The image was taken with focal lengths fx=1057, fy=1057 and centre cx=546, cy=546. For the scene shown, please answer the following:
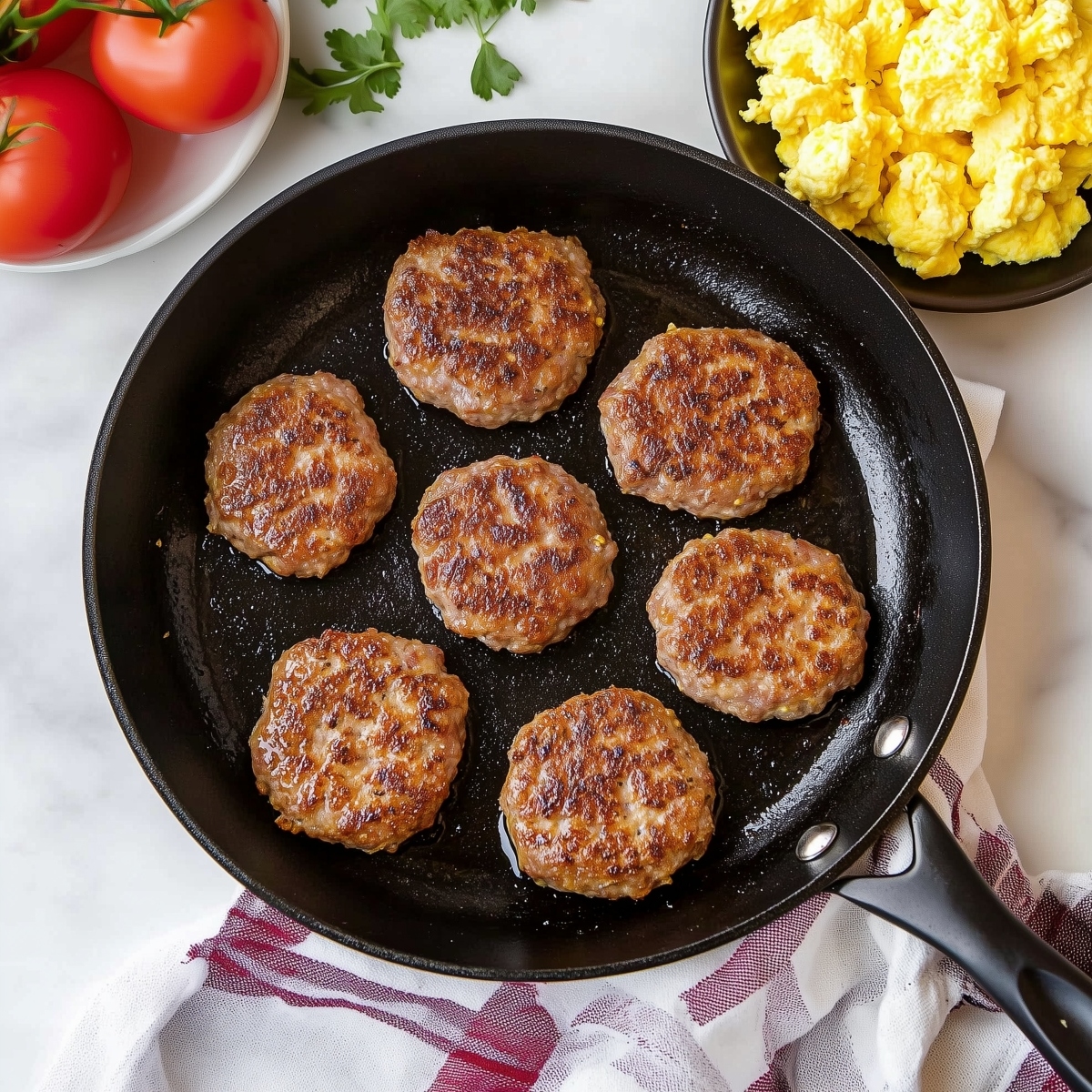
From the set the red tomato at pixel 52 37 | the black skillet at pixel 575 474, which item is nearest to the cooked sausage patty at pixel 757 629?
the black skillet at pixel 575 474

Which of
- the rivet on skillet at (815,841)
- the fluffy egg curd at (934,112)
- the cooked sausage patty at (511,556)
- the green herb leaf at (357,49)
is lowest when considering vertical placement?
the rivet on skillet at (815,841)

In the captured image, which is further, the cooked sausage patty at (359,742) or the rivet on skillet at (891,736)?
the rivet on skillet at (891,736)

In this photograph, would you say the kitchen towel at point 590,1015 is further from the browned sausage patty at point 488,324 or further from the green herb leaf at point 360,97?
the green herb leaf at point 360,97

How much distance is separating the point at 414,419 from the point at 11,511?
103 cm

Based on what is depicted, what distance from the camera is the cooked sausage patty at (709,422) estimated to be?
2.52 metres

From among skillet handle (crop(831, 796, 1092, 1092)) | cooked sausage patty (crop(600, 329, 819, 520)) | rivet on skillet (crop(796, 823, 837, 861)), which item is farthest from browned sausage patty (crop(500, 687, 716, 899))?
cooked sausage patty (crop(600, 329, 819, 520))

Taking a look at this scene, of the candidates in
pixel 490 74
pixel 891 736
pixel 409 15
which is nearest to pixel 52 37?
pixel 409 15

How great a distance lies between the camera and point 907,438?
105 inches

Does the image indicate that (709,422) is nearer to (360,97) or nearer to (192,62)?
(360,97)

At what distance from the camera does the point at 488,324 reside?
252 cm

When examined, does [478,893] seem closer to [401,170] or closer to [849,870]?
[849,870]

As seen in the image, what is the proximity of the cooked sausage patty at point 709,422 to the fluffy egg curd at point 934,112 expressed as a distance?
1.33ft

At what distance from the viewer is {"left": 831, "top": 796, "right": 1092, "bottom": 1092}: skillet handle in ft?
6.66

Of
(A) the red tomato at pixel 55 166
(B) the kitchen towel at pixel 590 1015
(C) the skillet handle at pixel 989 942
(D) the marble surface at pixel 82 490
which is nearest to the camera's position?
(C) the skillet handle at pixel 989 942
